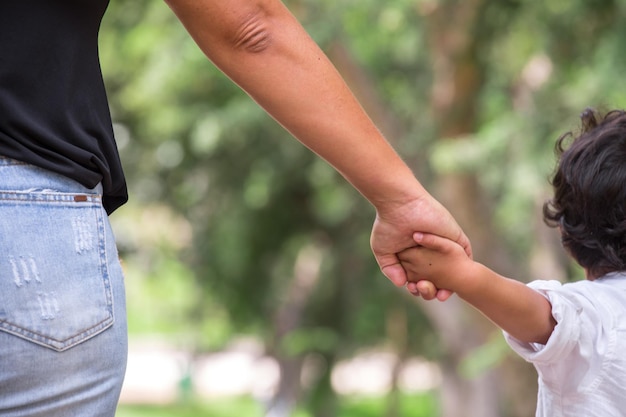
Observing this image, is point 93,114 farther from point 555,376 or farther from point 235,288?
point 235,288

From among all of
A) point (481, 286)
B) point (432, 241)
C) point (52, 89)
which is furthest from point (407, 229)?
point (52, 89)

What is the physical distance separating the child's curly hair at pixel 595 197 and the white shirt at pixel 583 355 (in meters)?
0.18

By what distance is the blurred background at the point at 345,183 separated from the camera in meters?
6.96

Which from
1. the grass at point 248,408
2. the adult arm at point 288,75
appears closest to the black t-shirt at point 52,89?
the adult arm at point 288,75

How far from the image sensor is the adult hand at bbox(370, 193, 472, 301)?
1751 mm

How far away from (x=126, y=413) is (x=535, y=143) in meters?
17.3

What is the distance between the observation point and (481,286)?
179cm

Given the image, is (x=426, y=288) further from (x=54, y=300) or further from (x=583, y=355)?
(x=54, y=300)

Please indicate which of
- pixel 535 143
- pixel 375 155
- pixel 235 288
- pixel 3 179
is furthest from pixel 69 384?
pixel 235 288

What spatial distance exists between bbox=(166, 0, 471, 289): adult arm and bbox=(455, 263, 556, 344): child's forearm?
0.33 metres

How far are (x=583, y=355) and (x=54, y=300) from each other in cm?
111

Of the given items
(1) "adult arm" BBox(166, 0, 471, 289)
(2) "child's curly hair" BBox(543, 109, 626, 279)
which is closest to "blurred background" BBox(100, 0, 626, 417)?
(2) "child's curly hair" BBox(543, 109, 626, 279)

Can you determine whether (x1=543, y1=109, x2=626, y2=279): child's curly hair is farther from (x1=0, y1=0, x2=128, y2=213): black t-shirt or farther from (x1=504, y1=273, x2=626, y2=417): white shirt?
(x1=0, y1=0, x2=128, y2=213): black t-shirt

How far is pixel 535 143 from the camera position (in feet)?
21.4
